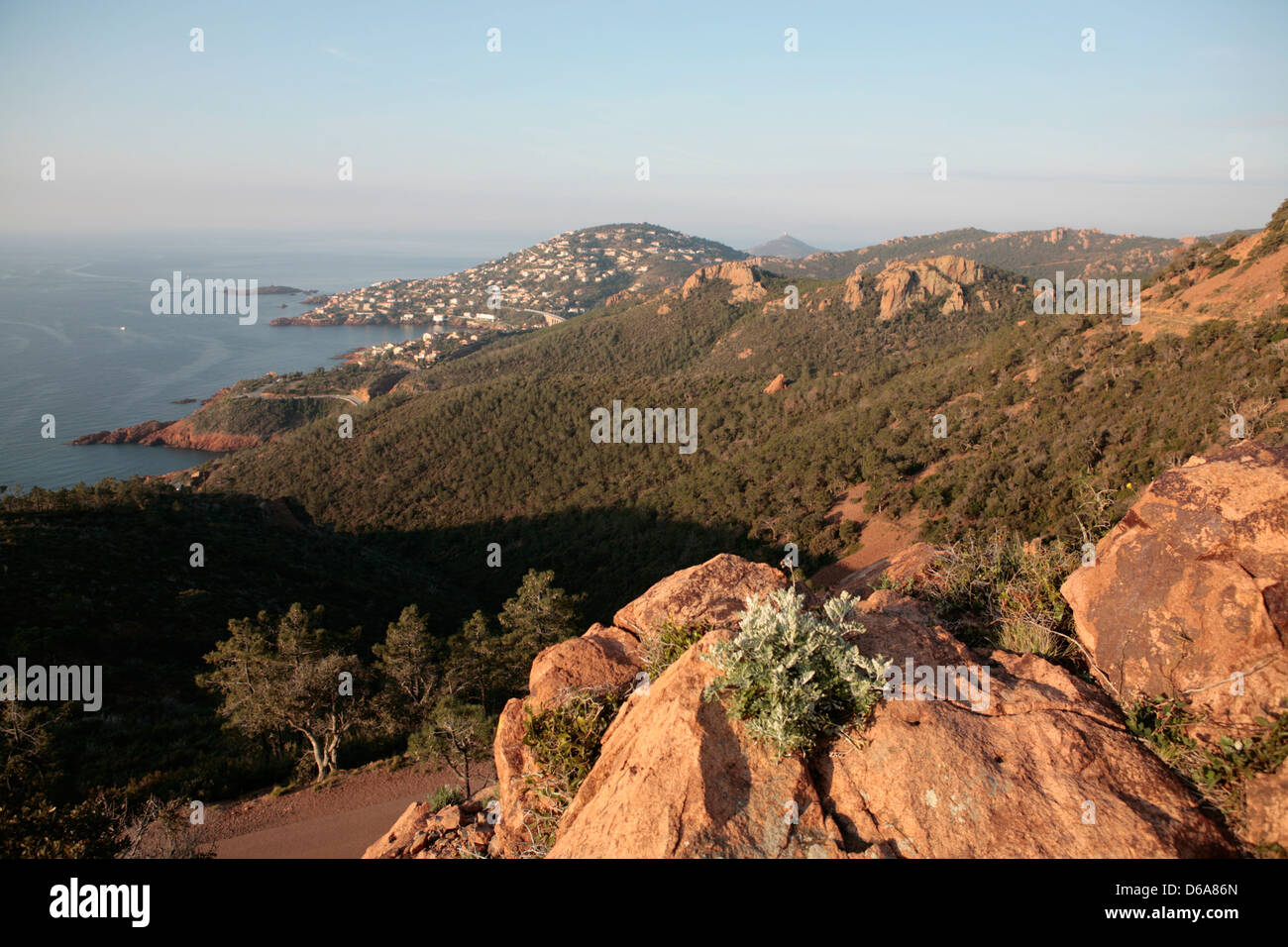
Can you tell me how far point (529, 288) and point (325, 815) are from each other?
173m

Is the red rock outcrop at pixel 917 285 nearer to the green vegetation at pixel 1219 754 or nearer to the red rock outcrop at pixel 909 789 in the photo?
the green vegetation at pixel 1219 754

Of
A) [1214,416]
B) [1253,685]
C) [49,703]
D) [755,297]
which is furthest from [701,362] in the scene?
[1253,685]

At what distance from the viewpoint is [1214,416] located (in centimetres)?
1579

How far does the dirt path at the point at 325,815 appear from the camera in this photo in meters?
10.2

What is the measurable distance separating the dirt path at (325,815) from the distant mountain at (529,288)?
139 m

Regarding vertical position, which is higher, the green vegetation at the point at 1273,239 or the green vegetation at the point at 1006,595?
the green vegetation at the point at 1273,239

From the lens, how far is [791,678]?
12.0 feet

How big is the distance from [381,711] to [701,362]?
209ft

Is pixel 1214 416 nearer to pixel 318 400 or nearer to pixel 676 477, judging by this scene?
pixel 676 477

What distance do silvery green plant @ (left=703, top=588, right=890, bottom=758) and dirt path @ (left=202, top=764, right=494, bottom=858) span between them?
9519 millimetres

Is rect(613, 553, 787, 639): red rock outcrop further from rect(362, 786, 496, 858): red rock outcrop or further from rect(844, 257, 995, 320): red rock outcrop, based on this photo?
rect(844, 257, 995, 320): red rock outcrop

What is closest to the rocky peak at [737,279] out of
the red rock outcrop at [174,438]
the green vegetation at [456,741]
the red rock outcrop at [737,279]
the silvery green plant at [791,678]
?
the red rock outcrop at [737,279]

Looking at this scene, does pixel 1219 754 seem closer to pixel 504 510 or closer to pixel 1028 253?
pixel 504 510

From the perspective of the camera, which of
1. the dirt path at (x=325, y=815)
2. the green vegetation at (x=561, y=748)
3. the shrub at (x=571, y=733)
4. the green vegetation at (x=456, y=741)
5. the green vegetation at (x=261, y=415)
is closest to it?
the green vegetation at (x=561, y=748)
